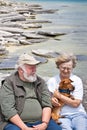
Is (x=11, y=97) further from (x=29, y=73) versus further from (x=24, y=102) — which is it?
(x=29, y=73)

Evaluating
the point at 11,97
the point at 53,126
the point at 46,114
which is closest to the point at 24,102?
the point at 11,97

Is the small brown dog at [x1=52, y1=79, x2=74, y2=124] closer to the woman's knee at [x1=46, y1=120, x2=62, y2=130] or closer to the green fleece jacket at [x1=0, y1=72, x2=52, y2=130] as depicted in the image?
the woman's knee at [x1=46, y1=120, x2=62, y2=130]

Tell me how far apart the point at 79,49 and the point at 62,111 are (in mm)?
9314

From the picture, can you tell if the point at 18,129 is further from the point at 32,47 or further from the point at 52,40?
the point at 52,40

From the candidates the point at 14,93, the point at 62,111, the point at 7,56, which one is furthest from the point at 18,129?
the point at 7,56

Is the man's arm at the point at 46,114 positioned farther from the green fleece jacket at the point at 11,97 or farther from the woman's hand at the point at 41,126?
the green fleece jacket at the point at 11,97

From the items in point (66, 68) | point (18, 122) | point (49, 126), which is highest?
point (66, 68)

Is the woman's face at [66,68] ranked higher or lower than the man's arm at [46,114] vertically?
higher

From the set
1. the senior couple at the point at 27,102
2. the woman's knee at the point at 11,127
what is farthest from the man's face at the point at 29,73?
the woman's knee at the point at 11,127

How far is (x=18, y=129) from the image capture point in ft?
12.1

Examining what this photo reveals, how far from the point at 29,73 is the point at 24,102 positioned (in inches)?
10.5

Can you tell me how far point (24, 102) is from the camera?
3.81m

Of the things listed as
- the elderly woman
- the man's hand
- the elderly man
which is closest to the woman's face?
the elderly woman

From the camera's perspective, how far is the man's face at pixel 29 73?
381 cm
